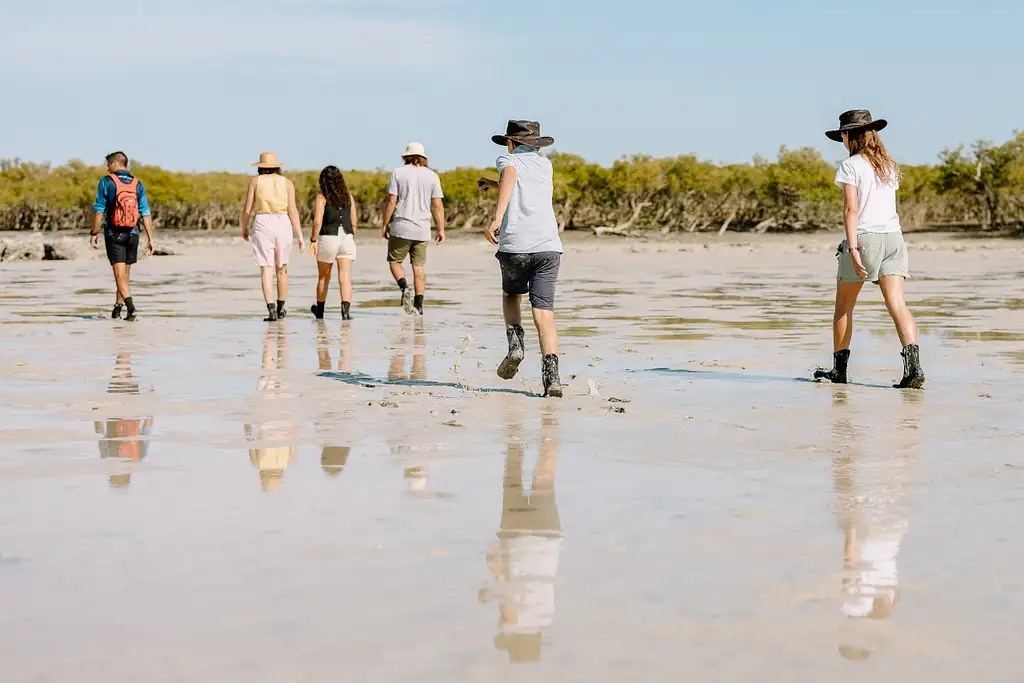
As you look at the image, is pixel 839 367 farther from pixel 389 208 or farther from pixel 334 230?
pixel 334 230

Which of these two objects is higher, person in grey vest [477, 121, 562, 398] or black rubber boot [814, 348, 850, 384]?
person in grey vest [477, 121, 562, 398]

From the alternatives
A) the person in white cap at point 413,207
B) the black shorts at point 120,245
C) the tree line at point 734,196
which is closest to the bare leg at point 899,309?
the person in white cap at point 413,207

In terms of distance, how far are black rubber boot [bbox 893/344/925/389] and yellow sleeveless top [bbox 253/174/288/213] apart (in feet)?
27.2

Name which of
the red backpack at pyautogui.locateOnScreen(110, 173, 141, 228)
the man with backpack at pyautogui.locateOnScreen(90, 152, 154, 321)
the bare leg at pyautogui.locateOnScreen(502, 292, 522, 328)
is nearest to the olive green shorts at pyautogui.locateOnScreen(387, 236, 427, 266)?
the man with backpack at pyautogui.locateOnScreen(90, 152, 154, 321)

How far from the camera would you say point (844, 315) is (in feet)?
35.0

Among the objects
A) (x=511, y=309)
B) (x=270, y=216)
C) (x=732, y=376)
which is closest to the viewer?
(x=511, y=309)

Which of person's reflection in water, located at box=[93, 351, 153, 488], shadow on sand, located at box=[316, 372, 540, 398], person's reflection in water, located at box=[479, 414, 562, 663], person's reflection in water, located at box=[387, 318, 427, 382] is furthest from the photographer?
person's reflection in water, located at box=[387, 318, 427, 382]

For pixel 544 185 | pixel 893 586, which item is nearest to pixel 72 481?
pixel 893 586

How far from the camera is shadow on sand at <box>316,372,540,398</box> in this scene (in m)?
10.2

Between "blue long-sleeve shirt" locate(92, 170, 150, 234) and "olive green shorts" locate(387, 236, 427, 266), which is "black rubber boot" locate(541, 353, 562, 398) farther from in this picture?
"blue long-sleeve shirt" locate(92, 170, 150, 234)

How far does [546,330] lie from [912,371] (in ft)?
8.08

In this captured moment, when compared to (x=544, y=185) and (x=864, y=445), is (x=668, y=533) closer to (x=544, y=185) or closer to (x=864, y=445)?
(x=864, y=445)

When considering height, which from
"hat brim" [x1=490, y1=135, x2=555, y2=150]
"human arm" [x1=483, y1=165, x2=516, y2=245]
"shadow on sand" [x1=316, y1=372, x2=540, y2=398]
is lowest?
"shadow on sand" [x1=316, y1=372, x2=540, y2=398]

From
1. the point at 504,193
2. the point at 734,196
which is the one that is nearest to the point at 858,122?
the point at 504,193
